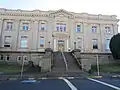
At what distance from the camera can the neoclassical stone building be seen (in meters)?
33.9

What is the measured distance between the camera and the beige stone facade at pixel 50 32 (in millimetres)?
33875

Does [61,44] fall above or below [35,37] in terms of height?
below

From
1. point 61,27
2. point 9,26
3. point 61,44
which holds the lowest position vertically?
point 61,44

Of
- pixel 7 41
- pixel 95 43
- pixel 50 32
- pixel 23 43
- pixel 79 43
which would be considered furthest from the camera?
pixel 95 43

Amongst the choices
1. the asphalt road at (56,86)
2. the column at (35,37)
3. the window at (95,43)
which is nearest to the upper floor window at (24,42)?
the column at (35,37)

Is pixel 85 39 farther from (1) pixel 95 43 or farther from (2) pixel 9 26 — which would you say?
(2) pixel 9 26

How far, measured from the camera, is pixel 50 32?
3469cm

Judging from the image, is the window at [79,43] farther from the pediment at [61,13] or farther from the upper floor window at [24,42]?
the upper floor window at [24,42]

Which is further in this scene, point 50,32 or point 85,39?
point 85,39

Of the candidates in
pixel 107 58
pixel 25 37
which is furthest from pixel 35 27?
pixel 107 58

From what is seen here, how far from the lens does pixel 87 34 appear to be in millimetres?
36062

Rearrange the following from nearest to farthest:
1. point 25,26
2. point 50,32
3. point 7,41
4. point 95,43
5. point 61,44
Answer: point 7,41
point 50,32
point 61,44
point 25,26
point 95,43

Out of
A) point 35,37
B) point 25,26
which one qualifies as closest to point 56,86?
point 35,37

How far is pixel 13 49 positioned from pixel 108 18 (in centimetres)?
2374
